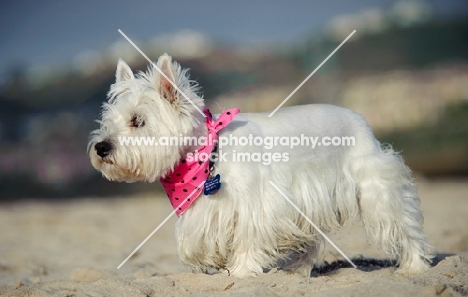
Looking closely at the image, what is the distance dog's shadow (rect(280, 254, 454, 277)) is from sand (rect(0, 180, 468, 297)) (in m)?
0.01

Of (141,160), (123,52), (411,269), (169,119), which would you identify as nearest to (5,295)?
(141,160)

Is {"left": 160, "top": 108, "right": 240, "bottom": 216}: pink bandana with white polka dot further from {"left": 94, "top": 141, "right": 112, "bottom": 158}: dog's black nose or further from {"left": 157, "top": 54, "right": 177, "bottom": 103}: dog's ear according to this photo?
{"left": 94, "top": 141, "right": 112, "bottom": 158}: dog's black nose

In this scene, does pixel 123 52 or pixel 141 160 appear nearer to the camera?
pixel 141 160

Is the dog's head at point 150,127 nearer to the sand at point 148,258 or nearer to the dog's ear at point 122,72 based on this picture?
the dog's ear at point 122,72

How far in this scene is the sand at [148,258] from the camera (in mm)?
4605

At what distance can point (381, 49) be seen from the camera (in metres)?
14.3

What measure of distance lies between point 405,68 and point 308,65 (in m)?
1.95

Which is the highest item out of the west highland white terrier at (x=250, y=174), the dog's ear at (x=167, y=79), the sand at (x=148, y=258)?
the dog's ear at (x=167, y=79)

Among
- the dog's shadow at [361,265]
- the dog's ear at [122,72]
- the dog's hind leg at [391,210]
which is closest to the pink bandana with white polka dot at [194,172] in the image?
the dog's ear at [122,72]

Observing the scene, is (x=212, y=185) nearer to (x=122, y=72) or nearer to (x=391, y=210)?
(x=122, y=72)

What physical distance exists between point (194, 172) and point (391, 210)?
1.64 metres

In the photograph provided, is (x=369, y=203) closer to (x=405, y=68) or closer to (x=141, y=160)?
(x=141, y=160)

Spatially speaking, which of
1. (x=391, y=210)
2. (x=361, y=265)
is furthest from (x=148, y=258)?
(x=391, y=210)

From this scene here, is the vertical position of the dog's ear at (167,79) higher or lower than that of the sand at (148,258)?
higher
